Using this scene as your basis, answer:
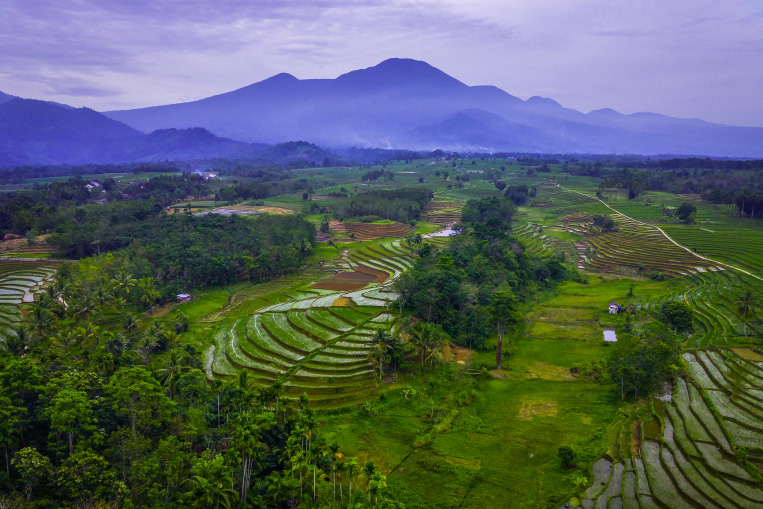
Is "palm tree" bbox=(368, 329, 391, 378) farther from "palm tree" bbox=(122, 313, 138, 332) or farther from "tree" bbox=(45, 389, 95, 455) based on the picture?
"palm tree" bbox=(122, 313, 138, 332)

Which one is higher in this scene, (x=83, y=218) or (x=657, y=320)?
(x=83, y=218)

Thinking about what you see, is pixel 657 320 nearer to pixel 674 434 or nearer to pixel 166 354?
pixel 674 434

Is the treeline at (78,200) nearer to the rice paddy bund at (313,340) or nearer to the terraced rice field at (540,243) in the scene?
the rice paddy bund at (313,340)

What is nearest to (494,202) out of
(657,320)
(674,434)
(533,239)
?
(533,239)

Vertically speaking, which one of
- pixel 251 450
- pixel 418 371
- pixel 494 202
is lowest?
pixel 418 371

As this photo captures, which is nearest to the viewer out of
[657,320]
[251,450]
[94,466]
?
[94,466]

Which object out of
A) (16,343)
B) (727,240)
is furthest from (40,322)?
(727,240)
